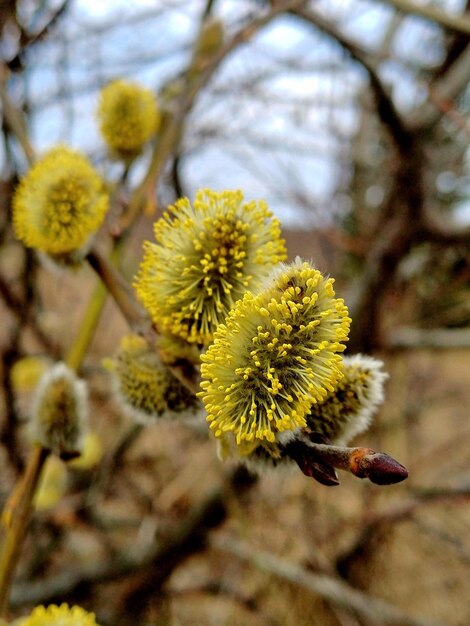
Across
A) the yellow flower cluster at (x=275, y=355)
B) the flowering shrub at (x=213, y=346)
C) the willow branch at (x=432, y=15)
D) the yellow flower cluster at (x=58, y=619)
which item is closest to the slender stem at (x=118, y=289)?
the flowering shrub at (x=213, y=346)

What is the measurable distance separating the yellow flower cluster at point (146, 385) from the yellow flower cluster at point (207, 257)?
0.20 feet

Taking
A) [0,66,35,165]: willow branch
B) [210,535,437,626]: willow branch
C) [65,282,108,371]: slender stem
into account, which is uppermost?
[0,66,35,165]: willow branch

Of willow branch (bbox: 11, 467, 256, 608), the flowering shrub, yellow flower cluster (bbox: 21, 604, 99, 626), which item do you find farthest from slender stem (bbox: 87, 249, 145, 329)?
willow branch (bbox: 11, 467, 256, 608)

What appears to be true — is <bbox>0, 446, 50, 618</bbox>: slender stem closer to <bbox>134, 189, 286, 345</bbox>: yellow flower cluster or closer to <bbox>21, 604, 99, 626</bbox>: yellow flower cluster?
<bbox>21, 604, 99, 626</bbox>: yellow flower cluster

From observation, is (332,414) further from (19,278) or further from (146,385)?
(19,278)

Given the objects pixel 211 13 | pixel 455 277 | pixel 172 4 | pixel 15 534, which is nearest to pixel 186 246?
pixel 15 534

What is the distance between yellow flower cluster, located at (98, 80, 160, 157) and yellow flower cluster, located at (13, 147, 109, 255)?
197mm

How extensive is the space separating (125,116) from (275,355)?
1.80 feet

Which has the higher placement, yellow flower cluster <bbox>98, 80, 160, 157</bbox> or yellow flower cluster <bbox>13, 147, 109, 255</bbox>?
yellow flower cluster <bbox>98, 80, 160, 157</bbox>

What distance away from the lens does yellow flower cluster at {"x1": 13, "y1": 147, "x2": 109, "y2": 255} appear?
630 mm

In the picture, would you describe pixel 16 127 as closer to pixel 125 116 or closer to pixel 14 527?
pixel 125 116

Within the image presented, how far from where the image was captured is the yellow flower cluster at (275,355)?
17.0 inches

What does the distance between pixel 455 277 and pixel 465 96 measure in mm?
777

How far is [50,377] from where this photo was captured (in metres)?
0.68
